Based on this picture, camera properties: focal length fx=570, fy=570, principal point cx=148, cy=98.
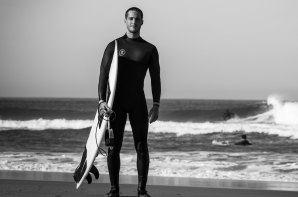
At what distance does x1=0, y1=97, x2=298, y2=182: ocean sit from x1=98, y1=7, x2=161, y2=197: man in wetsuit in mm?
3986

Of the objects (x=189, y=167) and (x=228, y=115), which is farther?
(x=228, y=115)

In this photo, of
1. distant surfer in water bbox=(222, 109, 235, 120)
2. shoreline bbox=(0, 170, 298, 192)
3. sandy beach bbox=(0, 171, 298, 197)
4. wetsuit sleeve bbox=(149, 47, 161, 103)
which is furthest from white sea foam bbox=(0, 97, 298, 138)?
wetsuit sleeve bbox=(149, 47, 161, 103)

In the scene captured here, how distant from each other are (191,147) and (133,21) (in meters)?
13.4

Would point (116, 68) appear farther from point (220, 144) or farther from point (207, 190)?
point (220, 144)

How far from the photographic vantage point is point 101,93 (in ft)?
15.7

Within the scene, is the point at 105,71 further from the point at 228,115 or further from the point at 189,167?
the point at 228,115

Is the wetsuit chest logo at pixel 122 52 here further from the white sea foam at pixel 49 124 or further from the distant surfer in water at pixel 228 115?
the distant surfer in water at pixel 228 115

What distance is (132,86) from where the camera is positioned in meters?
4.84

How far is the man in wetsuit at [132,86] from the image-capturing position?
15.7 ft

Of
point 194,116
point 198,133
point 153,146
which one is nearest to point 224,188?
point 153,146

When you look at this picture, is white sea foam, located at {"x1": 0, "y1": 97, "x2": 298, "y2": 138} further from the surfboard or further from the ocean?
the surfboard

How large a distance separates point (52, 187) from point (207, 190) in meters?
1.60

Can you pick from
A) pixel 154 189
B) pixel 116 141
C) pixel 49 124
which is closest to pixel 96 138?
pixel 116 141

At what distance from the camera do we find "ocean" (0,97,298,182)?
9781 millimetres
